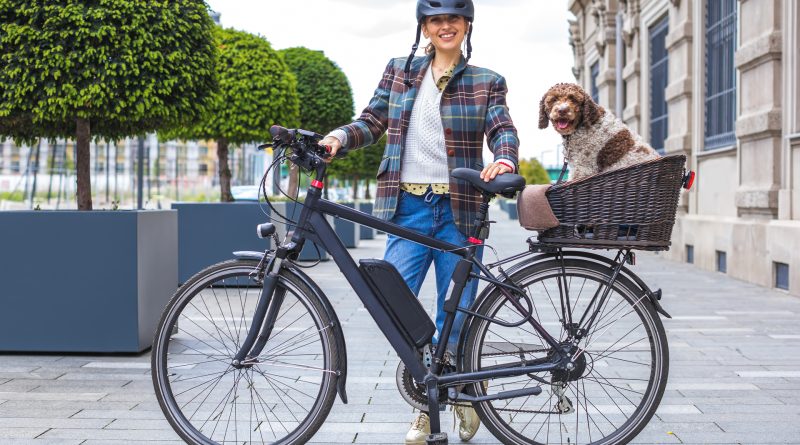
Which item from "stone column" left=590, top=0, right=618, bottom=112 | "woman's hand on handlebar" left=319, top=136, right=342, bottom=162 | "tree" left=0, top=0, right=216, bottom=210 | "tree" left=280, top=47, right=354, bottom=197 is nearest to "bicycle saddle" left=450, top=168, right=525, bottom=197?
"woman's hand on handlebar" left=319, top=136, right=342, bottom=162

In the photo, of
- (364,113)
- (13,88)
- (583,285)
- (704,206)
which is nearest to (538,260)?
(583,285)

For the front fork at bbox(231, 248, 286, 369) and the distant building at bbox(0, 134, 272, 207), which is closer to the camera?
the front fork at bbox(231, 248, 286, 369)

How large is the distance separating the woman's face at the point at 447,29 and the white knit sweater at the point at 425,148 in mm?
222

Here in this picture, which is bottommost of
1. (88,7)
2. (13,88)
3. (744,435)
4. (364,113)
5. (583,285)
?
(744,435)

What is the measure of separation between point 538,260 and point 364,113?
105cm

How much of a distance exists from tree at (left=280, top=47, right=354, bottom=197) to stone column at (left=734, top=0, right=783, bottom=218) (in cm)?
1023

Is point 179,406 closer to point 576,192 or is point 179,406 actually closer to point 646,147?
point 576,192

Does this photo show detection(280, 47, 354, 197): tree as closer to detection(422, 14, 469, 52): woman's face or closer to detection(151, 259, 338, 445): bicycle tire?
detection(422, 14, 469, 52): woman's face

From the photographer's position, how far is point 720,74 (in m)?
14.2

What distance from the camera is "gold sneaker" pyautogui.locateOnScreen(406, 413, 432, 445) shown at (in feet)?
13.3

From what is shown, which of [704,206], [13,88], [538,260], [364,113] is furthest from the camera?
[704,206]

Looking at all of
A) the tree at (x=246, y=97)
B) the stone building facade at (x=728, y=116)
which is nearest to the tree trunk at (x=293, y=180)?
the stone building facade at (x=728, y=116)

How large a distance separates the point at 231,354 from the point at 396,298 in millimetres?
672

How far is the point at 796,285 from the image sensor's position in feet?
33.1
